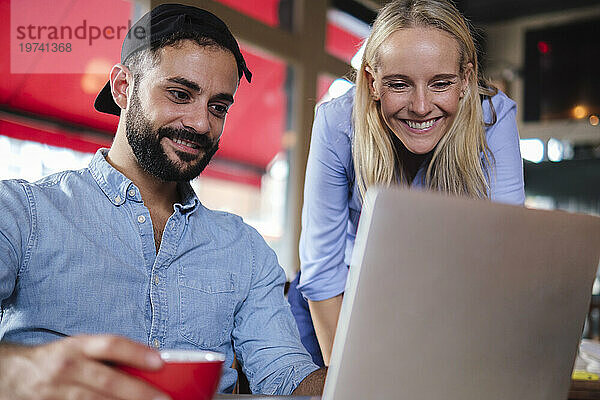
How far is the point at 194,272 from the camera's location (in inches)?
40.3

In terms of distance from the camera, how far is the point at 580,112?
499 cm

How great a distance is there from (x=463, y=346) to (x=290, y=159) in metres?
1.26

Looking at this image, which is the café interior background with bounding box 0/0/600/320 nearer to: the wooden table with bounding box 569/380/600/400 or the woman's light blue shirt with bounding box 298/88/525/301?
the woman's light blue shirt with bounding box 298/88/525/301

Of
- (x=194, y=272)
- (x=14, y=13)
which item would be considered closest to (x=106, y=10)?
(x=14, y=13)

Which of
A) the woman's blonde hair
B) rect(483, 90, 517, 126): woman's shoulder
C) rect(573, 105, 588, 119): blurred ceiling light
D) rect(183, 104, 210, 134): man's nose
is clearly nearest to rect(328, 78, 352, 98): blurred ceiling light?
the woman's blonde hair

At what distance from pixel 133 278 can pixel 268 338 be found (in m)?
0.24

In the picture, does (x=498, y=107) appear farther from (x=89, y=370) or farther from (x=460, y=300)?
(x=89, y=370)

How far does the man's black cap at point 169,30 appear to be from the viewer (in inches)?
41.1

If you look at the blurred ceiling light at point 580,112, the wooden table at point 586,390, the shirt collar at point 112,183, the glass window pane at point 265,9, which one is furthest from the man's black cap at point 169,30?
the blurred ceiling light at point 580,112

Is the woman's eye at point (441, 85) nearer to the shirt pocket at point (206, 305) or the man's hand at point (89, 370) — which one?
the shirt pocket at point (206, 305)

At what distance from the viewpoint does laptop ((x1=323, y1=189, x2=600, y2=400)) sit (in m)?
0.46

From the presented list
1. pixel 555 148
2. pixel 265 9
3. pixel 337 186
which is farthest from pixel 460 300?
pixel 555 148

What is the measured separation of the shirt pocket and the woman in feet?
1.00

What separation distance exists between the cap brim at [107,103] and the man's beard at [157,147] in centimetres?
4
